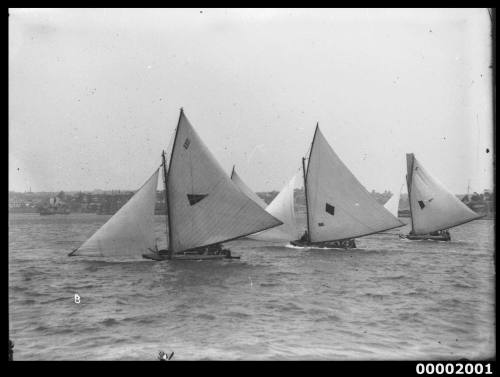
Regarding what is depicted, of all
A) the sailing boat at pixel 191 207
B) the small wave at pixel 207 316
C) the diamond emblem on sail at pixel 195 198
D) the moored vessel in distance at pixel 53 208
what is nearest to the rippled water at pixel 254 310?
the small wave at pixel 207 316

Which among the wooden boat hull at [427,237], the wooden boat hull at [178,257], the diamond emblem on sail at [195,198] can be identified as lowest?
the wooden boat hull at [427,237]

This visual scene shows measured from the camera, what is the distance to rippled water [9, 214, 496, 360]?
17.0m

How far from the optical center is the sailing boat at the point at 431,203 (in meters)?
54.6

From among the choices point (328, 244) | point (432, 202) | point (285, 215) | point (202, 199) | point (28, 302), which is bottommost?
point (28, 302)

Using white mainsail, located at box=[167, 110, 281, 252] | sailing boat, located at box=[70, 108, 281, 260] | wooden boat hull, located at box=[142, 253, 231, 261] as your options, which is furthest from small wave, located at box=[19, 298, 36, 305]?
white mainsail, located at box=[167, 110, 281, 252]

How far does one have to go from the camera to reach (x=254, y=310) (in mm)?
22422

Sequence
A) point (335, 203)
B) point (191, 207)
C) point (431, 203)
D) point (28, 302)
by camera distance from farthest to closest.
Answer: point (431, 203)
point (335, 203)
point (191, 207)
point (28, 302)

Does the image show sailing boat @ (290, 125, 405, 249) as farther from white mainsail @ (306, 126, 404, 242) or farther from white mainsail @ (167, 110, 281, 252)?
white mainsail @ (167, 110, 281, 252)

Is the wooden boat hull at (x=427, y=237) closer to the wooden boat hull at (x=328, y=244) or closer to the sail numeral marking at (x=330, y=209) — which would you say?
the wooden boat hull at (x=328, y=244)

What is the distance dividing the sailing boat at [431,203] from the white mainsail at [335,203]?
12.5 meters

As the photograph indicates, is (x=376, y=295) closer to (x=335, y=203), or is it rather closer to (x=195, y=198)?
(x=195, y=198)

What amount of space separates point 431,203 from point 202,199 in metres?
31.2

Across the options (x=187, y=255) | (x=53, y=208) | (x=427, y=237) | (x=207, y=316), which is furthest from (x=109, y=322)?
(x=53, y=208)
